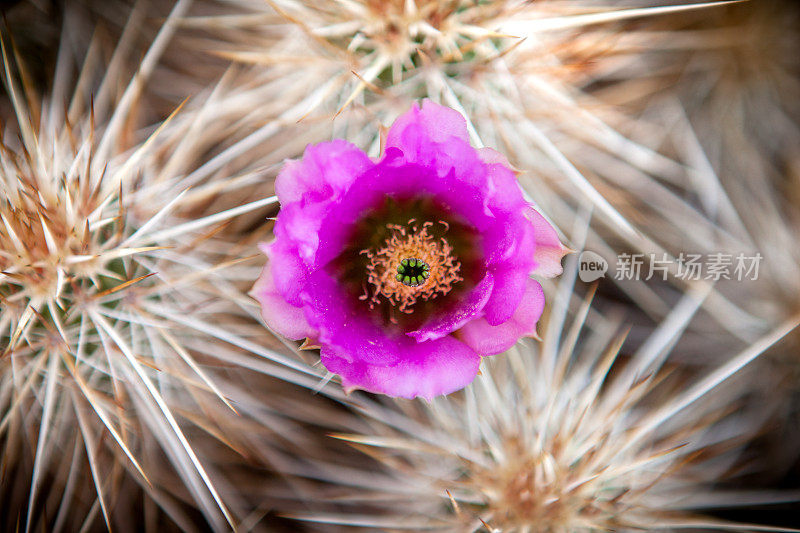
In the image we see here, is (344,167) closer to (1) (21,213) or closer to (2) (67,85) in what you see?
(1) (21,213)

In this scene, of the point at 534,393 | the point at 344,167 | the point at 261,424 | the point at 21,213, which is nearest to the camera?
the point at 344,167

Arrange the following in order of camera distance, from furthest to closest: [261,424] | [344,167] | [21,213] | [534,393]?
[261,424] < [534,393] < [21,213] < [344,167]

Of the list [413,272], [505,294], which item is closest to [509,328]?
[505,294]

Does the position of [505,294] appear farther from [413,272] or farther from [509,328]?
[413,272]

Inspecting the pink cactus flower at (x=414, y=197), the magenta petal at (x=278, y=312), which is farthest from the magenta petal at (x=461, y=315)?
the magenta petal at (x=278, y=312)

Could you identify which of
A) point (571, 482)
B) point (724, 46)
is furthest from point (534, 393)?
point (724, 46)

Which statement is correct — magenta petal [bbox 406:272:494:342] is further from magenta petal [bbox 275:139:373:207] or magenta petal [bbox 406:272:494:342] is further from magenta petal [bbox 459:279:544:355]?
magenta petal [bbox 275:139:373:207]
